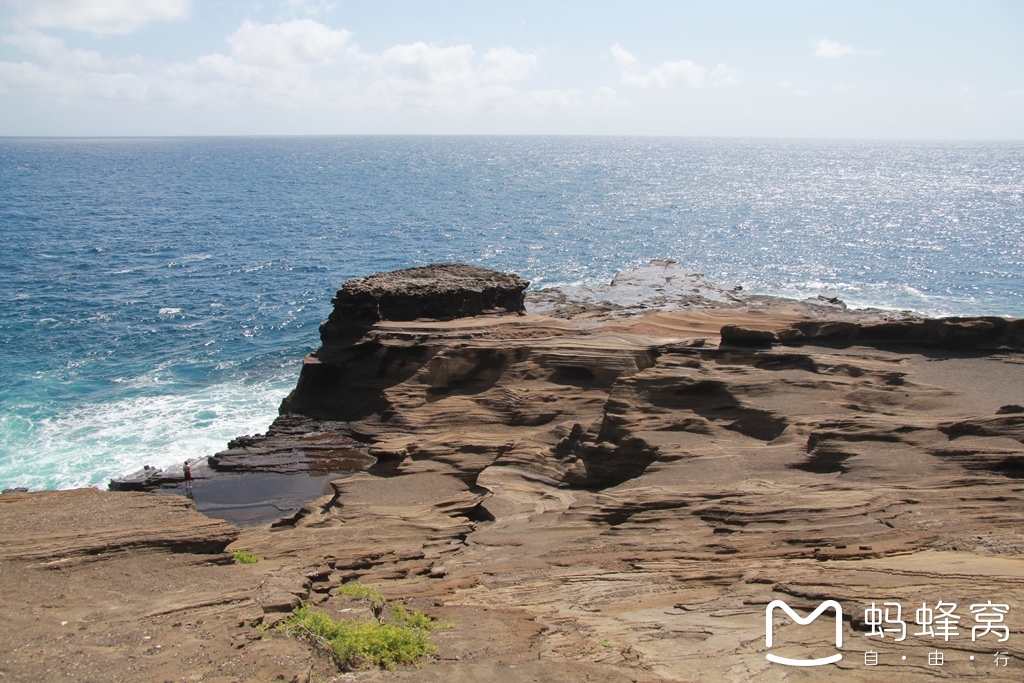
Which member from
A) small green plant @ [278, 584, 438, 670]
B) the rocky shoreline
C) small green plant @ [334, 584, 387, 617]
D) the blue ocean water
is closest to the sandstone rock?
the rocky shoreline

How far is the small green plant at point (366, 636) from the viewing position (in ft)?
36.8

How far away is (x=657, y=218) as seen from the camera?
3703 inches

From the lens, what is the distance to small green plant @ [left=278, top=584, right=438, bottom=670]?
36.8ft

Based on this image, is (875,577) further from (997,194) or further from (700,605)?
(997,194)

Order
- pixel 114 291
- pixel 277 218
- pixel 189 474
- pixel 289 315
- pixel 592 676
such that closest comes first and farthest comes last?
pixel 592 676 < pixel 189 474 < pixel 289 315 < pixel 114 291 < pixel 277 218

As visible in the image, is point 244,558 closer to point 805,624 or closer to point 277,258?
point 805,624

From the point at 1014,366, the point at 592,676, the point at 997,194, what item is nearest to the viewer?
the point at 592,676

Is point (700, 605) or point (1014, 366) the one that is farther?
point (1014, 366)

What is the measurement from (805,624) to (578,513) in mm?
7483

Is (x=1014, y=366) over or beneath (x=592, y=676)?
over

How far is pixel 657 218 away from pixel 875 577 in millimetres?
84721

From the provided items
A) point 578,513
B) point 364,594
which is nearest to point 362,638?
point 364,594

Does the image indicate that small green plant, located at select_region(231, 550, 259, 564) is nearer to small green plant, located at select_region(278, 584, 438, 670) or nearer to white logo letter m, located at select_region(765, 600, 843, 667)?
small green plant, located at select_region(278, 584, 438, 670)

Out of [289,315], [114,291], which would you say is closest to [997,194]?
[289,315]
